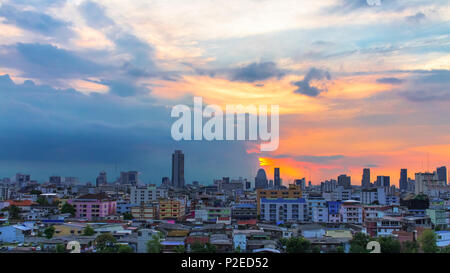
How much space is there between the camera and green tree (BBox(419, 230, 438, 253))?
5648 millimetres

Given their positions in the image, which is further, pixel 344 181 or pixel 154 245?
pixel 344 181

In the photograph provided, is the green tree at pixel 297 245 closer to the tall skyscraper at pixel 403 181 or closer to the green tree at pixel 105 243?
the green tree at pixel 105 243

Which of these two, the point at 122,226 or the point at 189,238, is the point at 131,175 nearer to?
the point at 122,226

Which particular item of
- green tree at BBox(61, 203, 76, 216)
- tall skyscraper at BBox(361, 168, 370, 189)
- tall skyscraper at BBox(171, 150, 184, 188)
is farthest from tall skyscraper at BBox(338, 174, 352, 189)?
green tree at BBox(61, 203, 76, 216)

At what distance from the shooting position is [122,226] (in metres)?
7.90

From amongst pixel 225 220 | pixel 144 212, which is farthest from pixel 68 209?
pixel 225 220

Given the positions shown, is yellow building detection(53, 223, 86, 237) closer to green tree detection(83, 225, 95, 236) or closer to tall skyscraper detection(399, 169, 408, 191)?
green tree detection(83, 225, 95, 236)

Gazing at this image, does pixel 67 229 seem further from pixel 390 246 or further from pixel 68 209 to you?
pixel 390 246

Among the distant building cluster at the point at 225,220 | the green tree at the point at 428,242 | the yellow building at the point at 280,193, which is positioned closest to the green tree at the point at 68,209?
the distant building cluster at the point at 225,220

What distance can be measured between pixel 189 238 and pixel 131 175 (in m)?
25.2

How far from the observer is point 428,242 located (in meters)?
5.82
